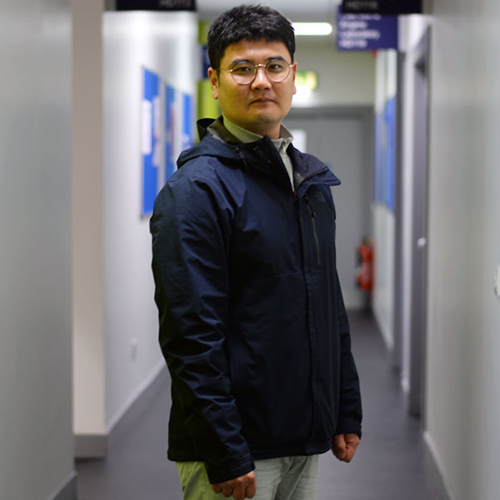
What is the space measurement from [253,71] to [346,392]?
2.62 ft

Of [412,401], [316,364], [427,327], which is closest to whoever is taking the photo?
[316,364]

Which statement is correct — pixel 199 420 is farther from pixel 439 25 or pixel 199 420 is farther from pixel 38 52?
pixel 439 25

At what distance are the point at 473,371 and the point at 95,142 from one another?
228 cm

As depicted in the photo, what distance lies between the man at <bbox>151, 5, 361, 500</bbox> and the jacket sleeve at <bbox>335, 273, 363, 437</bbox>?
0.43 feet

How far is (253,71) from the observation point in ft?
6.51

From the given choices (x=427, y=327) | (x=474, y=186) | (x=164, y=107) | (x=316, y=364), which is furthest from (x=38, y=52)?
(x=164, y=107)

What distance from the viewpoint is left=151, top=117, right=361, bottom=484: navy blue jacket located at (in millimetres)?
1862

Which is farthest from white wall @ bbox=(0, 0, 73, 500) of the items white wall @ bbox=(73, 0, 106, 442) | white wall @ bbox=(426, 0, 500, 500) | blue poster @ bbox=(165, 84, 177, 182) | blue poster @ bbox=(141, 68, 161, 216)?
blue poster @ bbox=(165, 84, 177, 182)

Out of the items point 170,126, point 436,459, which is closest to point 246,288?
→ point 436,459

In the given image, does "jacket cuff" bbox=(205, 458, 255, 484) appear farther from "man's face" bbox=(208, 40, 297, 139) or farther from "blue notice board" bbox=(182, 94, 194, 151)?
"blue notice board" bbox=(182, 94, 194, 151)

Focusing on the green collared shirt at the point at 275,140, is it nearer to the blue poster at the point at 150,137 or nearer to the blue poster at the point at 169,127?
the blue poster at the point at 150,137

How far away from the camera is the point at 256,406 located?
6.45 feet

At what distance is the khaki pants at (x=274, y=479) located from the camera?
1972 millimetres

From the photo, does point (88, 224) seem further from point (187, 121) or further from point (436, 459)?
point (187, 121)
